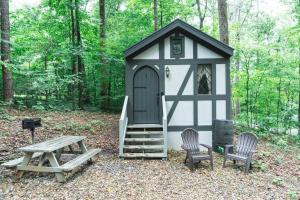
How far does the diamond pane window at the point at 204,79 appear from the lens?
394 inches

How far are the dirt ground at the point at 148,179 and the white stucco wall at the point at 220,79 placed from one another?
232cm

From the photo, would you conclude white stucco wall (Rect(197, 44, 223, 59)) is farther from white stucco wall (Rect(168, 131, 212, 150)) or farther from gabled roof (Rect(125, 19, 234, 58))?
white stucco wall (Rect(168, 131, 212, 150))

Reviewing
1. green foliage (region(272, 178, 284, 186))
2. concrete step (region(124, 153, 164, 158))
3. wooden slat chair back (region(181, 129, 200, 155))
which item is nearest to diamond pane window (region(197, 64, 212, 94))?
wooden slat chair back (region(181, 129, 200, 155))

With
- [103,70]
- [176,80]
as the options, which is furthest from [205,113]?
[103,70]

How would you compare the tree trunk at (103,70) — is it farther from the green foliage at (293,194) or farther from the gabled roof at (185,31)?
the green foliage at (293,194)

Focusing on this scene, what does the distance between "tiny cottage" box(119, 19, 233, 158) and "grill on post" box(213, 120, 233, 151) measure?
0.53 metres

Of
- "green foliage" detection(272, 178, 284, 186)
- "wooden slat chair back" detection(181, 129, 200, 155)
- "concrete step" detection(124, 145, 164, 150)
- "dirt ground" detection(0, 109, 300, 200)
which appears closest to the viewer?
"dirt ground" detection(0, 109, 300, 200)

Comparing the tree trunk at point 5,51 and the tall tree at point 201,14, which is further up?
the tall tree at point 201,14

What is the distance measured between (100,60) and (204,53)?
7.03 m

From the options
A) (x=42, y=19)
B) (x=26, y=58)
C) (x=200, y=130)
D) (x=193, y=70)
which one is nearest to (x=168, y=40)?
(x=193, y=70)

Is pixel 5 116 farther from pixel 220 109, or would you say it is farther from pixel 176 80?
pixel 220 109

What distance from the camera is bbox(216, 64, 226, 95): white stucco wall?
9.91m

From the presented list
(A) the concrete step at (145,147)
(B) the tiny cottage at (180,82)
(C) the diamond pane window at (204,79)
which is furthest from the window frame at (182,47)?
(A) the concrete step at (145,147)

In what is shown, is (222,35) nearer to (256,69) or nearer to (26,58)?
(256,69)
